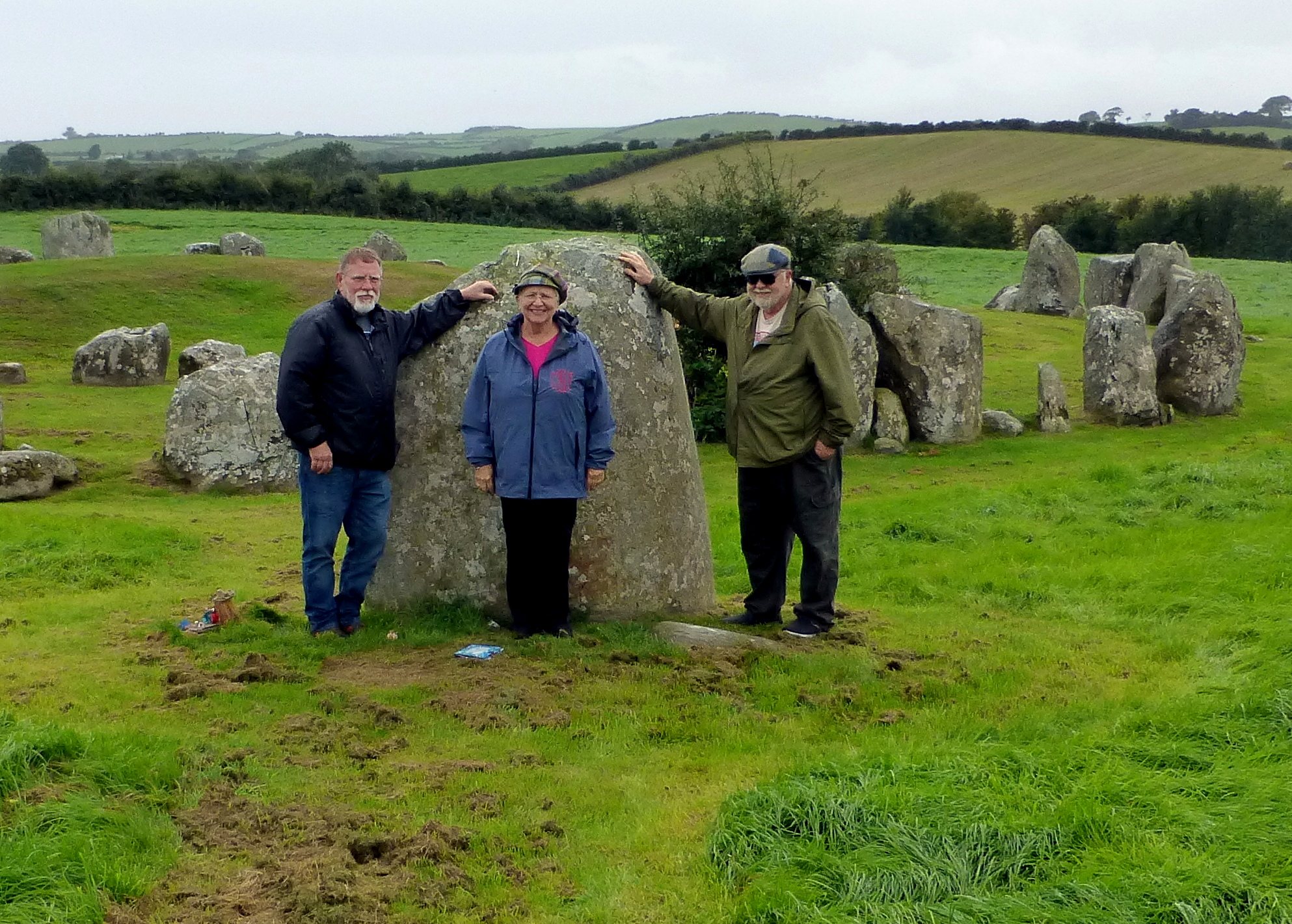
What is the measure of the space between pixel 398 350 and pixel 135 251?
1506 inches

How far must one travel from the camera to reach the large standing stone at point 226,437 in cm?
Answer: 1522

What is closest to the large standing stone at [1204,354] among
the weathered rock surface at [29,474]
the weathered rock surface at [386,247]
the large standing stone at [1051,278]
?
the large standing stone at [1051,278]

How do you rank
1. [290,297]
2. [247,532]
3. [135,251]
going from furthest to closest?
[135,251], [290,297], [247,532]

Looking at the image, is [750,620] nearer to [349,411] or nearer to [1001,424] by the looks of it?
[349,411]

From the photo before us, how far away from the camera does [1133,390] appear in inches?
779

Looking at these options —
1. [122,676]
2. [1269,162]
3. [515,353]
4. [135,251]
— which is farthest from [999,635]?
[1269,162]

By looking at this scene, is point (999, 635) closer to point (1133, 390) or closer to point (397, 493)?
point (397, 493)

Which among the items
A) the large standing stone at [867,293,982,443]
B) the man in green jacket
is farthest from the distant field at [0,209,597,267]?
the man in green jacket

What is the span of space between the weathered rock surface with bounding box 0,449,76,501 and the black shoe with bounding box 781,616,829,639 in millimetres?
10224

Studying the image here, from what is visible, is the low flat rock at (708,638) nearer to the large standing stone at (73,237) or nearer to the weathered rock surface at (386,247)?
the large standing stone at (73,237)

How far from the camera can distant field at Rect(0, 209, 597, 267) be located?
146 feet

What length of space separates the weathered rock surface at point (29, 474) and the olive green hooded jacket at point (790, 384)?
9906 millimetres

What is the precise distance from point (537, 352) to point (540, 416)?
41 centimetres

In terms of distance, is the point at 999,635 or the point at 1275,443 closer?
the point at 999,635
